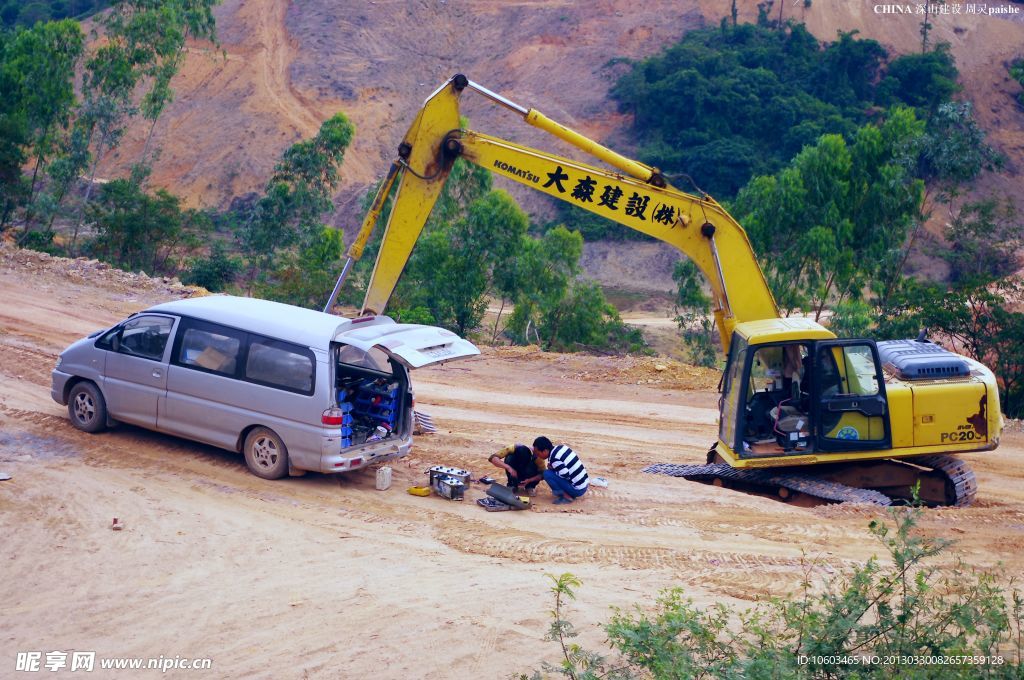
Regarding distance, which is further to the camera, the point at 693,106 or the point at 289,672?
the point at 693,106

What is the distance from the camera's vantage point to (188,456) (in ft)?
37.0

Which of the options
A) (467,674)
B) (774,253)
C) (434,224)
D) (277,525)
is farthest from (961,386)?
(434,224)

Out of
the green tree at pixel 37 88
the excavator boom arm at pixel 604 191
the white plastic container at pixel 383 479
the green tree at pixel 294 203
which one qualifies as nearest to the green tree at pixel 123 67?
the green tree at pixel 37 88

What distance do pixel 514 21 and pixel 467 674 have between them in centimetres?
5978

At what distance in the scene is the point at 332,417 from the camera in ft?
33.8

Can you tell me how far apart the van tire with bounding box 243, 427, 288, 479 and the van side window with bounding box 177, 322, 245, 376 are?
30.3 inches

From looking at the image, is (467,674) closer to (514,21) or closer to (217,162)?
(217,162)

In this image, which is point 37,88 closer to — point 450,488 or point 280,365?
point 280,365

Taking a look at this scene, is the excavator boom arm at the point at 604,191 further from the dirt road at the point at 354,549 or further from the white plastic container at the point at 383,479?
the dirt road at the point at 354,549

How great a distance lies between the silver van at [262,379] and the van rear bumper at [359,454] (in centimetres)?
1

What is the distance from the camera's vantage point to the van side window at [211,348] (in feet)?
35.3

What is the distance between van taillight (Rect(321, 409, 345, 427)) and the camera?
404 inches

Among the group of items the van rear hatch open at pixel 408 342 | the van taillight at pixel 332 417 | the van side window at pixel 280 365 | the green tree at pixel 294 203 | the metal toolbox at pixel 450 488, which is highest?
the green tree at pixel 294 203

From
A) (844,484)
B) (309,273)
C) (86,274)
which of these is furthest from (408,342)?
(309,273)
